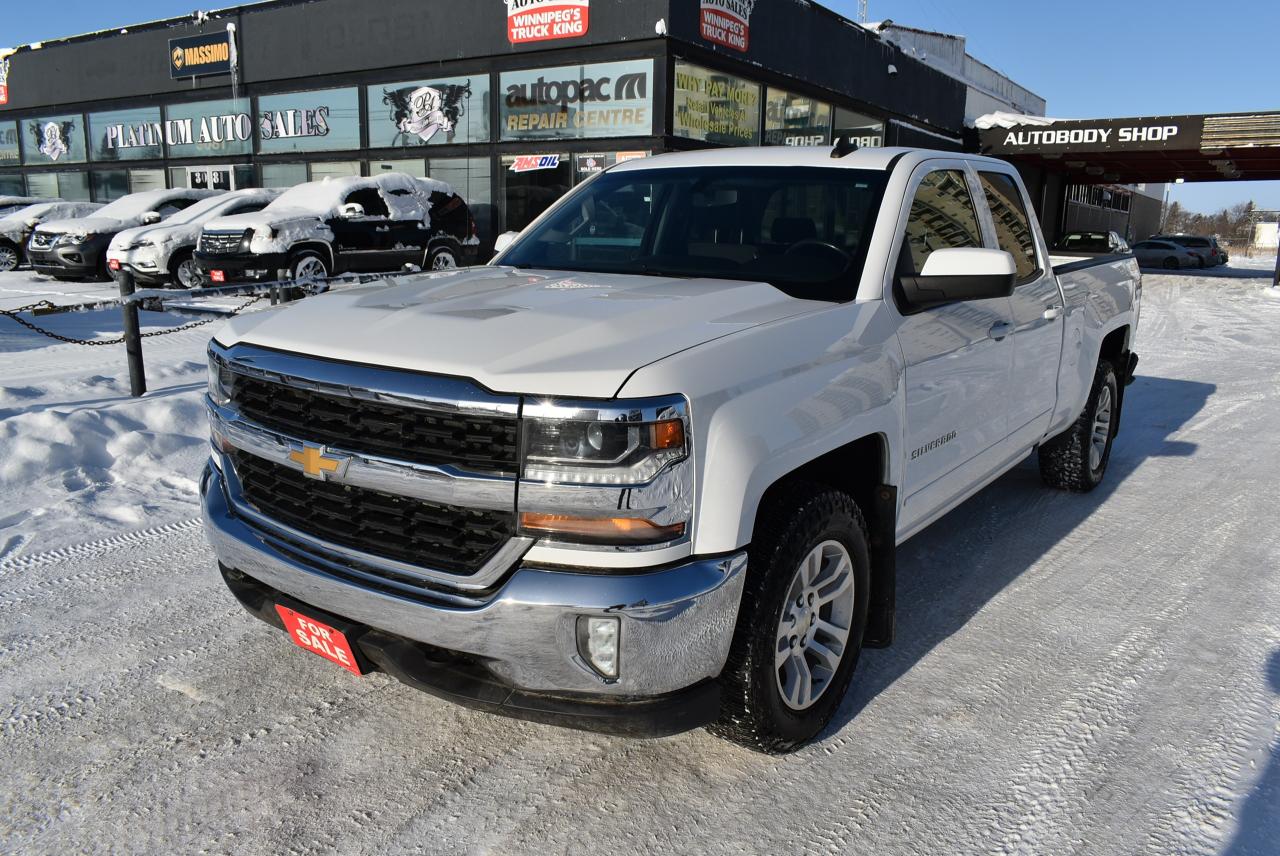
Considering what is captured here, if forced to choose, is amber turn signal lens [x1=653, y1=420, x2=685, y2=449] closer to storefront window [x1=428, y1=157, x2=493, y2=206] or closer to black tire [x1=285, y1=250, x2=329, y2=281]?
black tire [x1=285, y1=250, x2=329, y2=281]

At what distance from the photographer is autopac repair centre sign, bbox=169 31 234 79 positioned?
23938 millimetres

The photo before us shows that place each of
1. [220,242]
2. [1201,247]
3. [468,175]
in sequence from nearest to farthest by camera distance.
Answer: [220,242], [468,175], [1201,247]

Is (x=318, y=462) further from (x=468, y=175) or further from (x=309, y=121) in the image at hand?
(x=309, y=121)

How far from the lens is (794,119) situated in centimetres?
2208

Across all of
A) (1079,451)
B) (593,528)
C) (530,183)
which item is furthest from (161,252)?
(593,528)

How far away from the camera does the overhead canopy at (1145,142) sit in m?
26.5

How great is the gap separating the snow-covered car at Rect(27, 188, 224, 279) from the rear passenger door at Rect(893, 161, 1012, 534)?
52.0 feet

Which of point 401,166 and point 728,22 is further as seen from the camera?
point 401,166

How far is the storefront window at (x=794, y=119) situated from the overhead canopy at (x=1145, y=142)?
10053 mm

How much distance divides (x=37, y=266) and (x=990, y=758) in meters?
18.3

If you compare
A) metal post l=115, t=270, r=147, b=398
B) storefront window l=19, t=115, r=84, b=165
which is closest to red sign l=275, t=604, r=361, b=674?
metal post l=115, t=270, r=147, b=398

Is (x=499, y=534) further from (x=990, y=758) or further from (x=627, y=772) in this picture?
(x=990, y=758)

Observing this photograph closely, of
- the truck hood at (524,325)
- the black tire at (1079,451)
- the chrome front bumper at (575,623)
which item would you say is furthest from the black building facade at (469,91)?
the chrome front bumper at (575,623)

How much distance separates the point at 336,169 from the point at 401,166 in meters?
2.07
